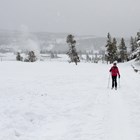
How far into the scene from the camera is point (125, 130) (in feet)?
30.3

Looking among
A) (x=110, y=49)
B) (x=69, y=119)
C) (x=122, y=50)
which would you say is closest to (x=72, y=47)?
(x=110, y=49)

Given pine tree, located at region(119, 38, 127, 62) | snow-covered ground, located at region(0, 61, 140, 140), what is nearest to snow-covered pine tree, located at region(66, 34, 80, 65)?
pine tree, located at region(119, 38, 127, 62)

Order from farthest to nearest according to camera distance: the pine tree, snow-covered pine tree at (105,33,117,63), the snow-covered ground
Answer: the pine tree < snow-covered pine tree at (105,33,117,63) < the snow-covered ground

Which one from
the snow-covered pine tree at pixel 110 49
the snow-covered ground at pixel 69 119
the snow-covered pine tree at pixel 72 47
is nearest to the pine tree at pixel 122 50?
the snow-covered pine tree at pixel 110 49

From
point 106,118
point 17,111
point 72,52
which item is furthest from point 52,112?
point 72,52

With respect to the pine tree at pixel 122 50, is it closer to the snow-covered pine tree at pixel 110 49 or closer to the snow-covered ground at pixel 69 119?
the snow-covered pine tree at pixel 110 49

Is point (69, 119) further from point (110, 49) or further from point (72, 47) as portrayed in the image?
point (110, 49)

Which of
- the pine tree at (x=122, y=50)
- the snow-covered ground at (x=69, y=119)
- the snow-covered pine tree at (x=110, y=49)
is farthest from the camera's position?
the pine tree at (x=122, y=50)

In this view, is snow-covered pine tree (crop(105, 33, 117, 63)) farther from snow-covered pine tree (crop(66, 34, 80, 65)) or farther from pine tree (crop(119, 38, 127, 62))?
snow-covered pine tree (crop(66, 34, 80, 65))

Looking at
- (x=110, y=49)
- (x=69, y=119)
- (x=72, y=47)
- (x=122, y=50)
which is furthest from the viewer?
(x=122, y=50)

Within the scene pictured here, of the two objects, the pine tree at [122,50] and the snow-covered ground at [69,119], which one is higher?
the pine tree at [122,50]

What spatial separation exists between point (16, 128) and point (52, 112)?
304 centimetres

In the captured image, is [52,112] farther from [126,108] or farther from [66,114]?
[126,108]

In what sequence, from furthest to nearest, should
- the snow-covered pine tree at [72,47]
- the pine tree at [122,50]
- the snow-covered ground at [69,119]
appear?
the pine tree at [122,50] < the snow-covered pine tree at [72,47] < the snow-covered ground at [69,119]
